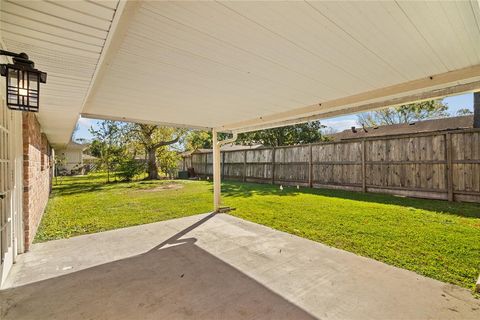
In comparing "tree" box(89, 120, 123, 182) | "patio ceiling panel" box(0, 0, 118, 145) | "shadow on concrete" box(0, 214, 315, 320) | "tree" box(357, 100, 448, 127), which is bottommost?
"shadow on concrete" box(0, 214, 315, 320)

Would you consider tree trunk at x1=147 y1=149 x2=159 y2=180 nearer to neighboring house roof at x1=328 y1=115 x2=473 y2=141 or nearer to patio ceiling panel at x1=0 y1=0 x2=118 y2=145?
patio ceiling panel at x1=0 y1=0 x2=118 y2=145

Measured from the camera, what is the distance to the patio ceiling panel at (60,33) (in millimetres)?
1337

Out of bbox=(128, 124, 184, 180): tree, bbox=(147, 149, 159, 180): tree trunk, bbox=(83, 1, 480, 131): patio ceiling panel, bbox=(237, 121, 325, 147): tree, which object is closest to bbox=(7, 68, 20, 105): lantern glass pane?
bbox=(83, 1, 480, 131): patio ceiling panel

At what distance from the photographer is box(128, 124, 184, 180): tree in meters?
17.2

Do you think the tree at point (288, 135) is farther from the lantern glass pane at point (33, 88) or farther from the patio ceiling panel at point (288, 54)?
the lantern glass pane at point (33, 88)

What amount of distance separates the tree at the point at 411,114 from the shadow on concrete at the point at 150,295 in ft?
72.2

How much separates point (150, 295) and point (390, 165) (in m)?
Result: 8.59

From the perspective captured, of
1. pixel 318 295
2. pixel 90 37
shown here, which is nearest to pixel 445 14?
pixel 90 37

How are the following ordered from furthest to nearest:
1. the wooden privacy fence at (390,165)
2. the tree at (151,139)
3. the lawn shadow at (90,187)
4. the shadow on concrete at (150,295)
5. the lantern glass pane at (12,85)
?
1. the tree at (151,139)
2. the lawn shadow at (90,187)
3. the wooden privacy fence at (390,165)
4. the shadow on concrete at (150,295)
5. the lantern glass pane at (12,85)

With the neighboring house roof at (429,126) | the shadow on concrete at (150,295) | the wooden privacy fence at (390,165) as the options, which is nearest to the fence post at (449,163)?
the wooden privacy fence at (390,165)

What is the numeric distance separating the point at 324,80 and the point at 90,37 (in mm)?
2605

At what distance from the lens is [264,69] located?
8.84ft

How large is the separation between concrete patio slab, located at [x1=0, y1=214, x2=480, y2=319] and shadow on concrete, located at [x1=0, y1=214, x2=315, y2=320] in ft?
0.03

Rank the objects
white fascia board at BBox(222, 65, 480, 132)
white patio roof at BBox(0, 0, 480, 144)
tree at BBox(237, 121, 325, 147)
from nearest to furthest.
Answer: white patio roof at BBox(0, 0, 480, 144) → white fascia board at BBox(222, 65, 480, 132) → tree at BBox(237, 121, 325, 147)
